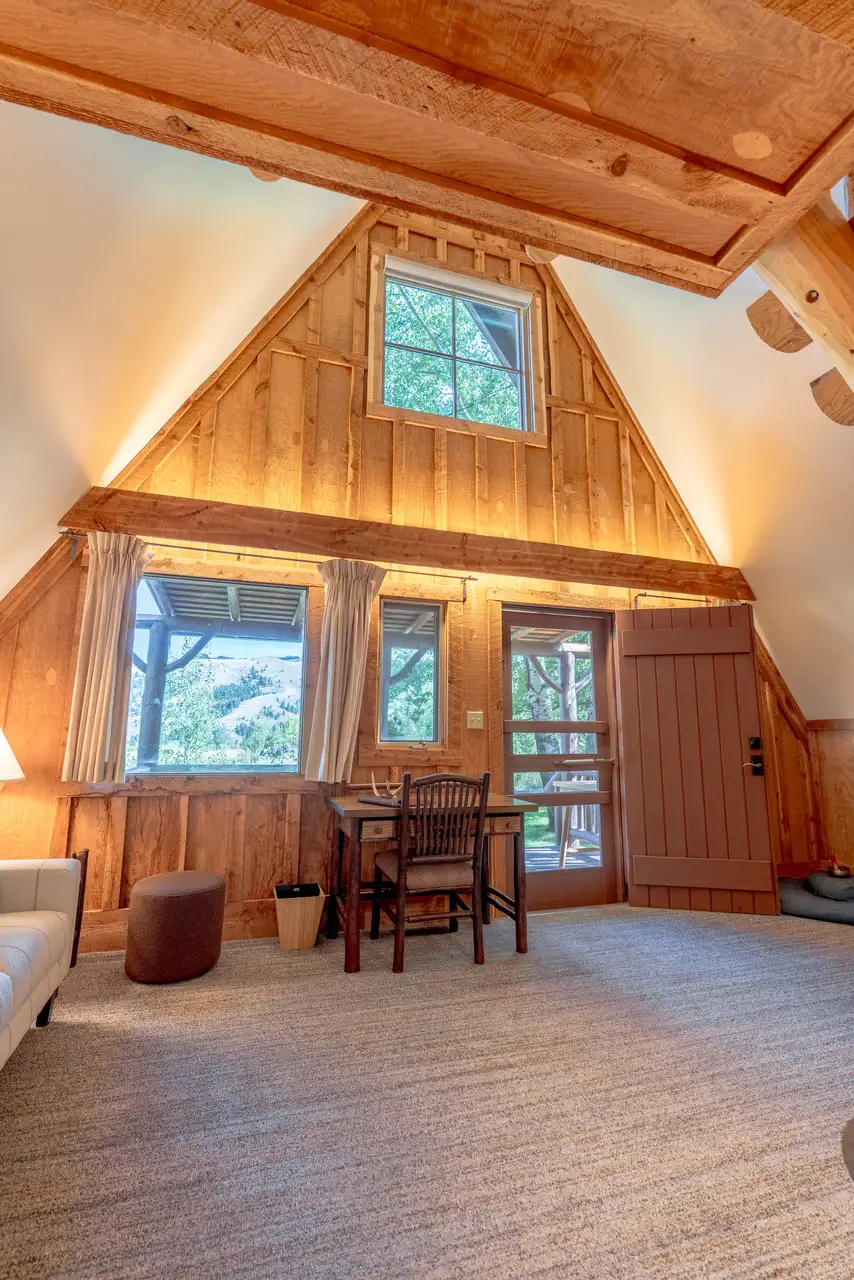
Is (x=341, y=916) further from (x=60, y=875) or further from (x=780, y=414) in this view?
(x=780, y=414)

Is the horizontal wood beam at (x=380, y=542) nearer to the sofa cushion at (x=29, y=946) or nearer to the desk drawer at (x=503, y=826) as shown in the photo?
the desk drawer at (x=503, y=826)

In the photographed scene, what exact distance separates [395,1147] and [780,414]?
12.8ft

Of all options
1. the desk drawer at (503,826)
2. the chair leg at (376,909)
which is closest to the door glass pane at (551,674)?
the desk drawer at (503,826)

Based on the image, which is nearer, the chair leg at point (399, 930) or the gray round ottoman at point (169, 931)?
the gray round ottoman at point (169, 931)

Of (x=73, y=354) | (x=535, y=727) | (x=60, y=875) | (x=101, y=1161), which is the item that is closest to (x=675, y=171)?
(x=73, y=354)

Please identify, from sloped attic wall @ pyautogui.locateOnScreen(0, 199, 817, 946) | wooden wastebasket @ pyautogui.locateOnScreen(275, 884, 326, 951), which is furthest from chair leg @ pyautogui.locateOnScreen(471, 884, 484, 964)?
sloped attic wall @ pyautogui.locateOnScreen(0, 199, 817, 946)

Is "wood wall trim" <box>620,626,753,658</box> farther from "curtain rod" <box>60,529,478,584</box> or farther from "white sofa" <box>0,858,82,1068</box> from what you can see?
"white sofa" <box>0,858,82,1068</box>

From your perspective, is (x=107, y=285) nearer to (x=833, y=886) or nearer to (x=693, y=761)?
(x=693, y=761)

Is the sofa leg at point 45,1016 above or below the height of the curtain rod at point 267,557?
below

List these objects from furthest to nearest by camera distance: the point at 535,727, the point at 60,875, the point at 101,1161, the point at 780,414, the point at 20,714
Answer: the point at 535,727 < the point at 780,414 < the point at 20,714 < the point at 60,875 < the point at 101,1161

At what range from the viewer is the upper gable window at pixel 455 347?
4379 millimetres

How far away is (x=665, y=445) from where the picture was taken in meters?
4.67

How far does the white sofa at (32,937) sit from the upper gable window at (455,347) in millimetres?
3435

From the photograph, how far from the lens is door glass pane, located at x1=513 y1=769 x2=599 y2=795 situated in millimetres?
4230
